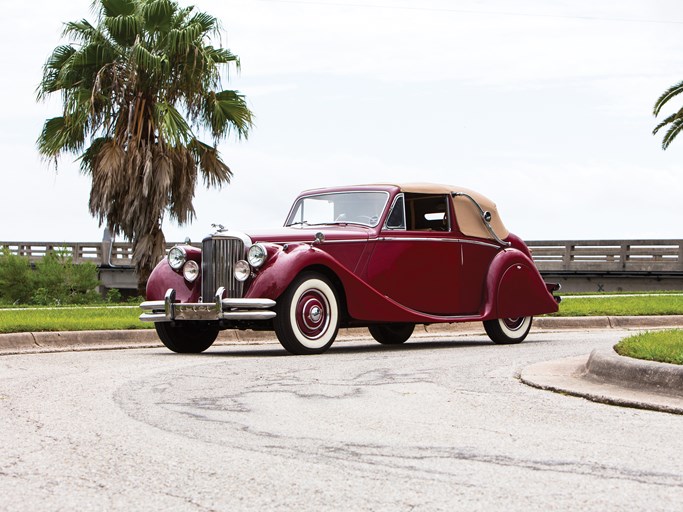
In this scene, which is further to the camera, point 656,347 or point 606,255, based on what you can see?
point 606,255

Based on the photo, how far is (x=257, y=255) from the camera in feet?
36.4

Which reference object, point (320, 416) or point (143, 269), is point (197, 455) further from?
point (143, 269)

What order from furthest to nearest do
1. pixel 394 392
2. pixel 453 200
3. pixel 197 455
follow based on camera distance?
pixel 453 200 < pixel 394 392 < pixel 197 455

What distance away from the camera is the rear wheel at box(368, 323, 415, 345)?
1384 centimetres

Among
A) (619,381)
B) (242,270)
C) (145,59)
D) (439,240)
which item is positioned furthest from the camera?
(145,59)

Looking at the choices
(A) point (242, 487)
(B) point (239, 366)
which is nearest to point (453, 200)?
(B) point (239, 366)

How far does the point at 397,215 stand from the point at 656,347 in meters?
4.21

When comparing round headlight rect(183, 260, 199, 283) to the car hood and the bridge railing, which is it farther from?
the bridge railing

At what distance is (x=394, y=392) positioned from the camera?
26.4ft

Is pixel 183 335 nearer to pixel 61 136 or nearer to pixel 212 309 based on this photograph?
pixel 212 309

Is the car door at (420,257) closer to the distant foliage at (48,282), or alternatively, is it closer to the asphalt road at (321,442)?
the asphalt road at (321,442)

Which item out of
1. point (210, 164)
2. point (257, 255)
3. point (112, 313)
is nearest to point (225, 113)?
point (210, 164)

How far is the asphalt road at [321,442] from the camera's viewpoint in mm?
4613

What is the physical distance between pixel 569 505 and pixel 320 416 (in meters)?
2.60
